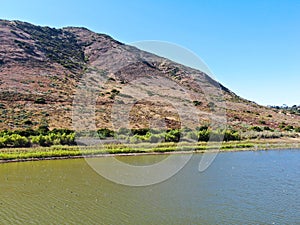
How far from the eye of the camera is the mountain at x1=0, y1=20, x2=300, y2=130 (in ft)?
184

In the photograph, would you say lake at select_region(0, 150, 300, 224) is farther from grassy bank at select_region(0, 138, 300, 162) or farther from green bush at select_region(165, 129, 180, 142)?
green bush at select_region(165, 129, 180, 142)

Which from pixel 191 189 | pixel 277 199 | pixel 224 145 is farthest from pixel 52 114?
pixel 277 199

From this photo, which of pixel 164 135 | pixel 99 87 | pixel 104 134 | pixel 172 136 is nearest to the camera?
pixel 104 134

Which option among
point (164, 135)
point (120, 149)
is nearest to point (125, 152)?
point (120, 149)

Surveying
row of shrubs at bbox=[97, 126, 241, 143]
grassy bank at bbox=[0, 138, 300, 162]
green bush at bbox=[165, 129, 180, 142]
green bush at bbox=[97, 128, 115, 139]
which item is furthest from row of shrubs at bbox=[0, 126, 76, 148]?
green bush at bbox=[165, 129, 180, 142]

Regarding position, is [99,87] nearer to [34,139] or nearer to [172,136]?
[172,136]

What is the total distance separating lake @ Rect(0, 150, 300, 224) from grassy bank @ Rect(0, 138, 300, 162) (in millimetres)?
5492

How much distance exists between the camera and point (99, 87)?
250ft

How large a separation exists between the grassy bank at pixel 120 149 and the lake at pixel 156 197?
5.49 m

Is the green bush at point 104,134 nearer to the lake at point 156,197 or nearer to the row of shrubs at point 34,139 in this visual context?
the row of shrubs at point 34,139

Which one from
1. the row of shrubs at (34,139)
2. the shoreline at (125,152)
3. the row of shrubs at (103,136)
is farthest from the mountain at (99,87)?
the shoreline at (125,152)

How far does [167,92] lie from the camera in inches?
3191

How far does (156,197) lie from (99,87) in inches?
2403

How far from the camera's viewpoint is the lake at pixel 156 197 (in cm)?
1389
